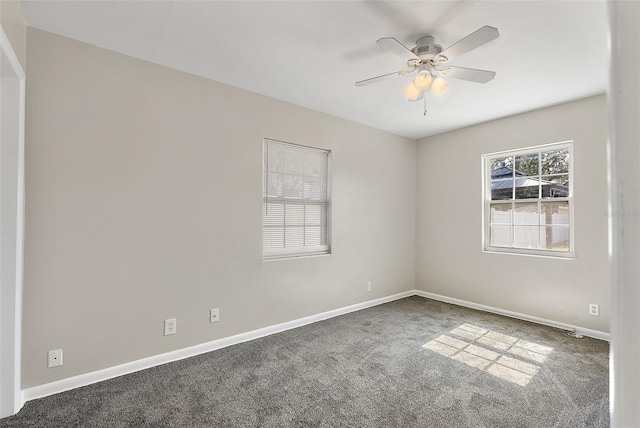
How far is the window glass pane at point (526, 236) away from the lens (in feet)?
12.8

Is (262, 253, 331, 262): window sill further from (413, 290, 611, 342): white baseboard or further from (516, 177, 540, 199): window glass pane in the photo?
(516, 177, 540, 199): window glass pane

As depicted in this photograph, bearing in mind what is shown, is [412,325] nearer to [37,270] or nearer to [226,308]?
[226,308]

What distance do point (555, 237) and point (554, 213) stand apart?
0.27 meters

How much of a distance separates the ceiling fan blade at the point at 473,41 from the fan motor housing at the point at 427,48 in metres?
0.06

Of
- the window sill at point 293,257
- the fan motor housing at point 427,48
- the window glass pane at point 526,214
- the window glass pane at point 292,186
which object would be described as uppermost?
the fan motor housing at point 427,48

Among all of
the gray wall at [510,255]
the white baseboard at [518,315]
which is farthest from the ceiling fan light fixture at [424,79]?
the white baseboard at [518,315]

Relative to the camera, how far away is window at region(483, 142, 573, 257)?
3.68 metres

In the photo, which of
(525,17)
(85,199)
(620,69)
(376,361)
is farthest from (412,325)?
(620,69)

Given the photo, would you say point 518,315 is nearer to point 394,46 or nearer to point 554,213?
point 554,213

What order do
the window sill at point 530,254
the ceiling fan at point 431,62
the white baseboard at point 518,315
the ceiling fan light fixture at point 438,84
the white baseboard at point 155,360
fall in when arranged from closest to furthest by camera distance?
1. the ceiling fan at point 431,62
2. the white baseboard at point 155,360
3. the ceiling fan light fixture at point 438,84
4. the white baseboard at point 518,315
5. the window sill at point 530,254

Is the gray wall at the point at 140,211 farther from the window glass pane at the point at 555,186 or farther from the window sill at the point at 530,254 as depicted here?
the window glass pane at the point at 555,186

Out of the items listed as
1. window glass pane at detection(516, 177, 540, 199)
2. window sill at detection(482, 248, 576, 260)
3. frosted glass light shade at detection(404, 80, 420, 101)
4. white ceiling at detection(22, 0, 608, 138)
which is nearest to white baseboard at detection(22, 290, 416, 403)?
window sill at detection(482, 248, 576, 260)

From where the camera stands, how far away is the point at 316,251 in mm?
3953

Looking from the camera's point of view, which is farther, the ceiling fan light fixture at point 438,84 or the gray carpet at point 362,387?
the ceiling fan light fixture at point 438,84
